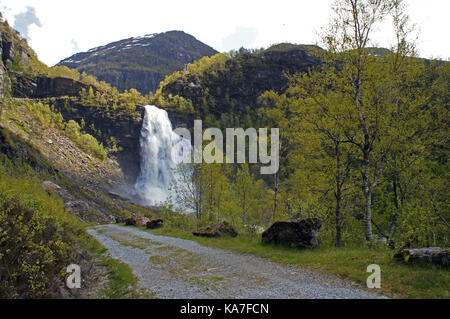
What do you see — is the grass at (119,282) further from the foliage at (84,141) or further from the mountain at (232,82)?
the mountain at (232,82)

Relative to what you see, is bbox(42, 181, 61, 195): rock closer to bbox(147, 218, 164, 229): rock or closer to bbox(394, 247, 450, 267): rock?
bbox(147, 218, 164, 229): rock

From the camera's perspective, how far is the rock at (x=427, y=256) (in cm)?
683

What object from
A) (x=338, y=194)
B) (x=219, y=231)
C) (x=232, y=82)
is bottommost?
(x=219, y=231)

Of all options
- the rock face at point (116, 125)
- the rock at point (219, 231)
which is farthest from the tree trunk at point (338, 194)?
the rock face at point (116, 125)

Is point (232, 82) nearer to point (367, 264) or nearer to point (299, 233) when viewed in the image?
point (299, 233)

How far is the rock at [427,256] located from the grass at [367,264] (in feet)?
0.57

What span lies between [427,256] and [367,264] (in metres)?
1.67

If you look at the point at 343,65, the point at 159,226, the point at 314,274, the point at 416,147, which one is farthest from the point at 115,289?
the point at 159,226

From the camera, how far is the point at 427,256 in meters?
7.12

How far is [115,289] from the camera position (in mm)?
7383

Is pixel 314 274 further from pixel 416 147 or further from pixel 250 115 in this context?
pixel 250 115

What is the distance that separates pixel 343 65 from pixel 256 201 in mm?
13103

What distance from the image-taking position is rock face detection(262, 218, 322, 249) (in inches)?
445

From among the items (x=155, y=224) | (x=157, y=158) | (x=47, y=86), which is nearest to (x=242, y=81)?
(x=157, y=158)
